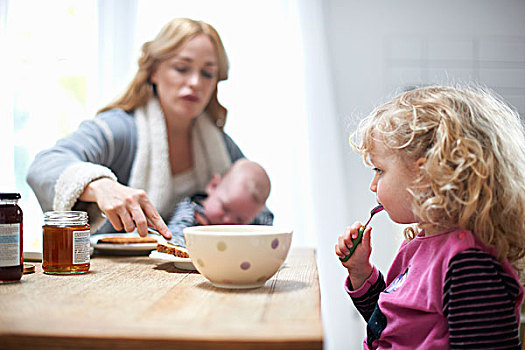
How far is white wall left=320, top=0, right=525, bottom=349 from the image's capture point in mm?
2641

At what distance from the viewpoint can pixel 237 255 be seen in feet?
2.52

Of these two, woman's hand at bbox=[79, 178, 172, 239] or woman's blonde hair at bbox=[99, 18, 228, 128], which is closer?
woman's hand at bbox=[79, 178, 172, 239]

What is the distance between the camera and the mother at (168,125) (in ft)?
6.28

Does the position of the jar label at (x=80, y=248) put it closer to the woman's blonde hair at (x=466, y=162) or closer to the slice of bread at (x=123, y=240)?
the slice of bread at (x=123, y=240)

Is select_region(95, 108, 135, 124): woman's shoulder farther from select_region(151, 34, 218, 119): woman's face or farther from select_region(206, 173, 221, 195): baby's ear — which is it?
select_region(206, 173, 221, 195): baby's ear

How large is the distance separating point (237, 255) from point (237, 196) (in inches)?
48.0

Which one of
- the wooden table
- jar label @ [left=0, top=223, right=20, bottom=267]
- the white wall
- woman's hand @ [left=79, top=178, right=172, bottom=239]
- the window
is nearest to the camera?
the wooden table

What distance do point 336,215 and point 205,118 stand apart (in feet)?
2.57

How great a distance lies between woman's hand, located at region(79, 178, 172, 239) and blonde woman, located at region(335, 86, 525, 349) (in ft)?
1.56

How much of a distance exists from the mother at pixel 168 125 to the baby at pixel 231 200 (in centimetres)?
11

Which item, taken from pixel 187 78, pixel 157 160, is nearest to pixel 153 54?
pixel 187 78

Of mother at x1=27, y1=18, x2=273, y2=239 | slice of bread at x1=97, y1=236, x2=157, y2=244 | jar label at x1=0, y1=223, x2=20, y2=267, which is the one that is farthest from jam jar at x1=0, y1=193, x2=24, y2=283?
mother at x1=27, y1=18, x2=273, y2=239

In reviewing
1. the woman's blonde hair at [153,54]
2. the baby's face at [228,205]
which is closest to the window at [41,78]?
the woman's blonde hair at [153,54]

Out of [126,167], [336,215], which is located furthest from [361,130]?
[336,215]
